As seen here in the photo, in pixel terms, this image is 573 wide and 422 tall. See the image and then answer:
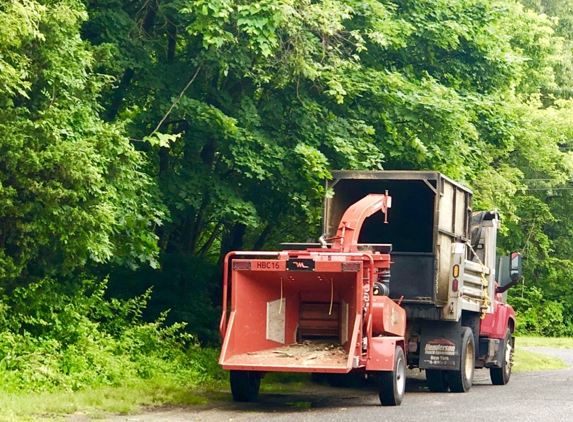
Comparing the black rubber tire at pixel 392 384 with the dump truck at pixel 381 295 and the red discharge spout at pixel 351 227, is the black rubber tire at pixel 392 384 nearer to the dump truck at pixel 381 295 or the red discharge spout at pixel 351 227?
the dump truck at pixel 381 295

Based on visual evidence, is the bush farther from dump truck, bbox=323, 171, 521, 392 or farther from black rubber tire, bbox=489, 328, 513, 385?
black rubber tire, bbox=489, 328, 513, 385

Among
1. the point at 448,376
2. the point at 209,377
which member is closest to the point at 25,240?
the point at 209,377

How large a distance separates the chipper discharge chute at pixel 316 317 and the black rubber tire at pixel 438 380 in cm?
223

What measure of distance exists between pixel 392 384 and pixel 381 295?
3.72ft

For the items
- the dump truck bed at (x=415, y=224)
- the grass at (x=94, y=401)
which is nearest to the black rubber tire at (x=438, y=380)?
the dump truck bed at (x=415, y=224)

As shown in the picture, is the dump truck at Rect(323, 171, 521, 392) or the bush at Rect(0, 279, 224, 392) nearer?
the bush at Rect(0, 279, 224, 392)

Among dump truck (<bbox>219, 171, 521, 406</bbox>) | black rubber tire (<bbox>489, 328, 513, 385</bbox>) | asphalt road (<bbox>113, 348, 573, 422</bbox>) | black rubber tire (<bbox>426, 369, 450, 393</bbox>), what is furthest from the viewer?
black rubber tire (<bbox>489, 328, 513, 385</bbox>)

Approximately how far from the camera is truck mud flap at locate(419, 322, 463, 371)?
1529 centimetres

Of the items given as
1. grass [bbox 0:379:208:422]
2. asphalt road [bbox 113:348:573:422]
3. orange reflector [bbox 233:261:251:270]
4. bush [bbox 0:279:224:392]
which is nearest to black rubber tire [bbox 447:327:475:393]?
asphalt road [bbox 113:348:573:422]

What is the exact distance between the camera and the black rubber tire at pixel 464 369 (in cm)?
1534

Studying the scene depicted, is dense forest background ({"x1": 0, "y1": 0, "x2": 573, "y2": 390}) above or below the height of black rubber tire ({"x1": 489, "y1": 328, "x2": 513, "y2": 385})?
above

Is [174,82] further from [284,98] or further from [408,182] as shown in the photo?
[408,182]

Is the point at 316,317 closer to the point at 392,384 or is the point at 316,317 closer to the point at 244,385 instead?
the point at 244,385

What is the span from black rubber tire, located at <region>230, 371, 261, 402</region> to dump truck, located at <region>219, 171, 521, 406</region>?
0.01m
